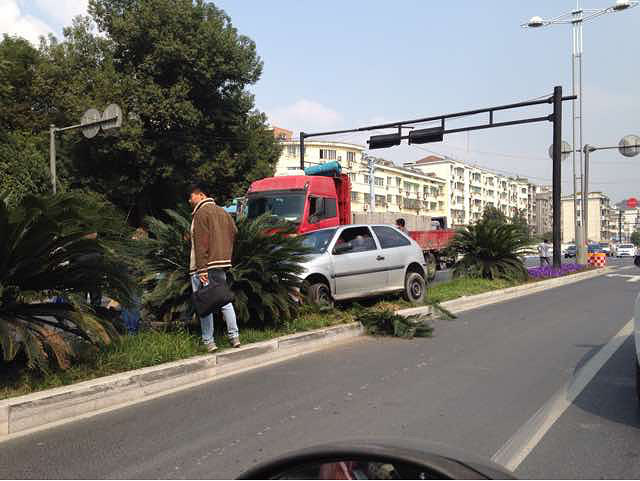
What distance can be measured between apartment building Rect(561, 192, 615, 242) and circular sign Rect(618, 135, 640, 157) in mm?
107625

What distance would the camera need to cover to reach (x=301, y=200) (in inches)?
577

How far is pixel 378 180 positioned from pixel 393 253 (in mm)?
73199

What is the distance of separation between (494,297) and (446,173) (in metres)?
93.3

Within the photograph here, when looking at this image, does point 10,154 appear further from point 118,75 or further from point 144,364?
point 144,364

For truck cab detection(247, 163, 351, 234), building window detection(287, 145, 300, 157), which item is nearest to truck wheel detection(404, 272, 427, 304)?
truck cab detection(247, 163, 351, 234)

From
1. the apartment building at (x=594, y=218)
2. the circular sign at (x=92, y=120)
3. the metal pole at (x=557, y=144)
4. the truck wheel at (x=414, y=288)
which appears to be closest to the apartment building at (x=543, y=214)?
the apartment building at (x=594, y=218)

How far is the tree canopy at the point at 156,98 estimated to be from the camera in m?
24.1

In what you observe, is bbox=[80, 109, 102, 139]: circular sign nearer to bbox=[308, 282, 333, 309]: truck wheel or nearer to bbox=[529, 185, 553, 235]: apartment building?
bbox=[308, 282, 333, 309]: truck wheel

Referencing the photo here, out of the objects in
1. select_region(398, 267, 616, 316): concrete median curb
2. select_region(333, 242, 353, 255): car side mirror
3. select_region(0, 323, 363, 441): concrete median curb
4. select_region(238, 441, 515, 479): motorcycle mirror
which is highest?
select_region(333, 242, 353, 255): car side mirror

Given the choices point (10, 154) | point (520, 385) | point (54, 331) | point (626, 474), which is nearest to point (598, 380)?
point (520, 385)

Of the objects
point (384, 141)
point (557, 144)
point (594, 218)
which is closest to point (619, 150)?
point (557, 144)

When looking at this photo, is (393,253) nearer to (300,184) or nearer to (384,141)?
(300,184)

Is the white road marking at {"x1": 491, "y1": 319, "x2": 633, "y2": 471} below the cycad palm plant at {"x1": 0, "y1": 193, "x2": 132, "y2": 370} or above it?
below

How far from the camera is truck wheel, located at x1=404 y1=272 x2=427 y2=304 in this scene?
1064 cm
